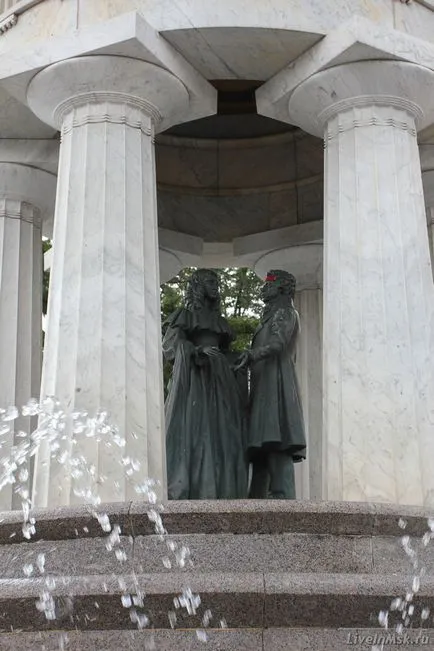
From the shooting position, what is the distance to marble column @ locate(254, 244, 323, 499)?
630 inches

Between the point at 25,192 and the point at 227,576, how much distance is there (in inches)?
347

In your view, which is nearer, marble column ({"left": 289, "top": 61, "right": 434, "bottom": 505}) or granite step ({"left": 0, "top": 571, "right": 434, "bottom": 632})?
granite step ({"left": 0, "top": 571, "right": 434, "bottom": 632})

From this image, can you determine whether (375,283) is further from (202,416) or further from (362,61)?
(202,416)

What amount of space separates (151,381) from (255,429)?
2.35m

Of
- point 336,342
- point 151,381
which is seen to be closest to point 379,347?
point 336,342

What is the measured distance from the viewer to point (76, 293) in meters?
11.2

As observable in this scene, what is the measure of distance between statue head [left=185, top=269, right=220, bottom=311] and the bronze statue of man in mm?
760

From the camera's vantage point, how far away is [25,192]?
47.4ft

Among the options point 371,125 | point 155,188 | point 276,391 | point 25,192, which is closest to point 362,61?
point 371,125

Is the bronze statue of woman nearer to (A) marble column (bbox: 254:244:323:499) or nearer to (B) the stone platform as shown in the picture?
(A) marble column (bbox: 254:244:323:499)

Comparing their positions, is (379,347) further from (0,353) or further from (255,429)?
(0,353)

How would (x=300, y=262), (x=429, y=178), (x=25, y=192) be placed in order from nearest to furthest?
(x=25, y=192)
(x=429, y=178)
(x=300, y=262)


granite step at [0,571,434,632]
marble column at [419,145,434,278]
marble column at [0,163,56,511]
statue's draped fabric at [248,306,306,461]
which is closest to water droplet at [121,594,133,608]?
granite step at [0,571,434,632]

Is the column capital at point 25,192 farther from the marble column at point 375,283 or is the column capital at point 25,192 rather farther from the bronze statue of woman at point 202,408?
the marble column at point 375,283
